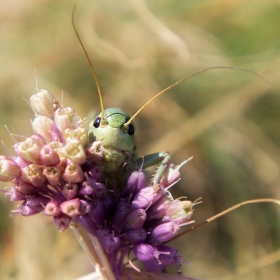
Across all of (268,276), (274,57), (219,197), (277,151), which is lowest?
(268,276)

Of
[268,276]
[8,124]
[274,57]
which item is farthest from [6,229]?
[274,57]

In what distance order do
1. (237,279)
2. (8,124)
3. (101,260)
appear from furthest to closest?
(8,124) < (237,279) < (101,260)

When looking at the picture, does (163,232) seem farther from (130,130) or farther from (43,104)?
(43,104)

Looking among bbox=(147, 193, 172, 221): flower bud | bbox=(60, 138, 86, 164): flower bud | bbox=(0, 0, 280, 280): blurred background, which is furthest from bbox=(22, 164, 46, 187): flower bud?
bbox=(0, 0, 280, 280): blurred background

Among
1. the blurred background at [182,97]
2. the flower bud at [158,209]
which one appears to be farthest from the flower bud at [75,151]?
the blurred background at [182,97]

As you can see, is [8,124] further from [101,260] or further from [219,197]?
[101,260]

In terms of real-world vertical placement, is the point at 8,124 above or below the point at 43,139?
below
